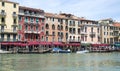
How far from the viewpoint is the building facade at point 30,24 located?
85812 millimetres

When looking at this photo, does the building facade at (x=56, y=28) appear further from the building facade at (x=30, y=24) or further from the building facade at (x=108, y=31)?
the building facade at (x=108, y=31)

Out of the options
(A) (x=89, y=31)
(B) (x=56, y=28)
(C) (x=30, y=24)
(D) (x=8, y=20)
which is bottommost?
(A) (x=89, y=31)

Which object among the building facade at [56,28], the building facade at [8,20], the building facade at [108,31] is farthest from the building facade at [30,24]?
the building facade at [108,31]

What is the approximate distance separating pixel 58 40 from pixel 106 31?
2457 centimetres

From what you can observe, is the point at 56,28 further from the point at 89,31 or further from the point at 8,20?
the point at 8,20

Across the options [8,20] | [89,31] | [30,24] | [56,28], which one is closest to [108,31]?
[89,31]

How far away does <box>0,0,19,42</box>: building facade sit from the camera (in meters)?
81.3

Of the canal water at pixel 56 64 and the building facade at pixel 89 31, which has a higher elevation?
the building facade at pixel 89 31

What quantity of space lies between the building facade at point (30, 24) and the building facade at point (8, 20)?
5.68ft

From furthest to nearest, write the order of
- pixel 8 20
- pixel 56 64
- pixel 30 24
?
pixel 30 24
pixel 8 20
pixel 56 64

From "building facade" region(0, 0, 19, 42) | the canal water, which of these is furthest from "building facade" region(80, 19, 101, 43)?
the canal water

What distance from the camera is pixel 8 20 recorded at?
8275 cm

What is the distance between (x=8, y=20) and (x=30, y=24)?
7.18 m

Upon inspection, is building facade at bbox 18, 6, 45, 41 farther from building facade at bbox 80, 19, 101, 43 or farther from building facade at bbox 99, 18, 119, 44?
building facade at bbox 99, 18, 119, 44
